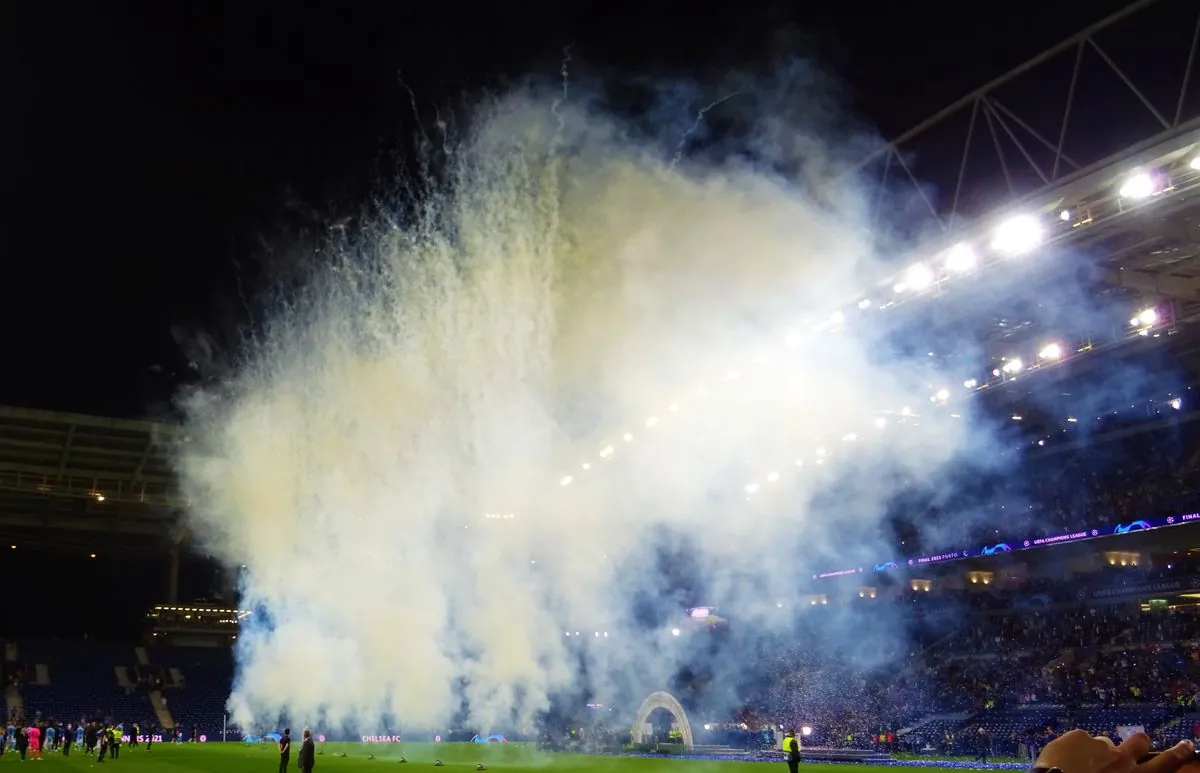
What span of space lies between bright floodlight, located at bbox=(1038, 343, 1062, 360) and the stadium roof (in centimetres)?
2781

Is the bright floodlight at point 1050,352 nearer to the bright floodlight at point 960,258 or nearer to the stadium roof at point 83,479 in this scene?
the bright floodlight at point 960,258

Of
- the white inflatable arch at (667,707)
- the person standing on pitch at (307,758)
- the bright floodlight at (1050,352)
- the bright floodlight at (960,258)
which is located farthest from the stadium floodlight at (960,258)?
the white inflatable arch at (667,707)

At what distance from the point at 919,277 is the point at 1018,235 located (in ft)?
6.43

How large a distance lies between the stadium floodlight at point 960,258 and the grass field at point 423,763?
11.0 meters

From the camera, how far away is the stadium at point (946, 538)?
1683 cm

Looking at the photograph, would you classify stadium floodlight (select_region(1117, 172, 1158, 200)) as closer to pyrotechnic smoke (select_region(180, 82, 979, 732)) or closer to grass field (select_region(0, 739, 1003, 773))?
pyrotechnic smoke (select_region(180, 82, 979, 732))

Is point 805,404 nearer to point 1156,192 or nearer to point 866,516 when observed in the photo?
point 1156,192

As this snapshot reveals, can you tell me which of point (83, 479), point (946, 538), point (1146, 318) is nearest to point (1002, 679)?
point (946, 538)

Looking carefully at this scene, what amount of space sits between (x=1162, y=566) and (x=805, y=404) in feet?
50.8

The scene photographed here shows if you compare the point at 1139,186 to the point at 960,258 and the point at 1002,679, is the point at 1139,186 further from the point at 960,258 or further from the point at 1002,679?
the point at 1002,679

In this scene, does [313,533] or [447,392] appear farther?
[313,533]

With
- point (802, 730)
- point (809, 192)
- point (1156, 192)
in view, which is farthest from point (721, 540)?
point (1156, 192)

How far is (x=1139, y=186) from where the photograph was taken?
14.2 m

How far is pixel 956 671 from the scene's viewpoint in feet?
104
